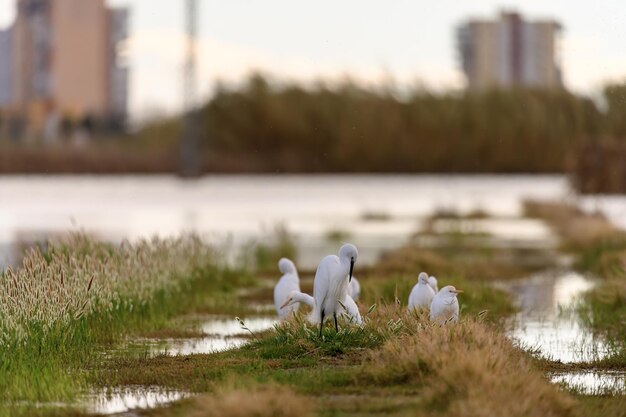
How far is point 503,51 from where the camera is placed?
5644 cm

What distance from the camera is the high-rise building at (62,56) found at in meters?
61.8

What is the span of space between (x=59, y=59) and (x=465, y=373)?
5696 cm

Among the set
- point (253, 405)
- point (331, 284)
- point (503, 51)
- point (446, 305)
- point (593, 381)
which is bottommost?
point (593, 381)

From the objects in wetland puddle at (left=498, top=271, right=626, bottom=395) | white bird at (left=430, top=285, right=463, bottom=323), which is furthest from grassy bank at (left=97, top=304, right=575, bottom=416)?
wetland puddle at (left=498, top=271, right=626, bottom=395)

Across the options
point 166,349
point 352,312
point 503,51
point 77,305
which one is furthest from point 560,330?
point 503,51

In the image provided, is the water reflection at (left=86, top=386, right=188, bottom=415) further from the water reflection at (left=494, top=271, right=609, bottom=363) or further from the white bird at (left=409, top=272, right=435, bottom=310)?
the water reflection at (left=494, top=271, right=609, bottom=363)

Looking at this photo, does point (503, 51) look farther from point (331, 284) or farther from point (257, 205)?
point (331, 284)

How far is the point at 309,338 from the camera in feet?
34.2

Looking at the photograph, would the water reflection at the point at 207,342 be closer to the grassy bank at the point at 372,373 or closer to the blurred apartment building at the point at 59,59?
the grassy bank at the point at 372,373

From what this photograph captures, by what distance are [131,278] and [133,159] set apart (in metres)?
35.0

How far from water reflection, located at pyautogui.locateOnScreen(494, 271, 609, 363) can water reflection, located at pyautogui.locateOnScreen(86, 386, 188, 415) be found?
309 centimetres

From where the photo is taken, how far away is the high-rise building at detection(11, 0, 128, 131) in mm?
61844

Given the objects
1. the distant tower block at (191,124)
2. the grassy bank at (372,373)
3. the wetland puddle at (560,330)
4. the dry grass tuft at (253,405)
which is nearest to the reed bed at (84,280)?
the grassy bank at (372,373)

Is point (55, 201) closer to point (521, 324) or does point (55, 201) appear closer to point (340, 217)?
point (340, 217)
